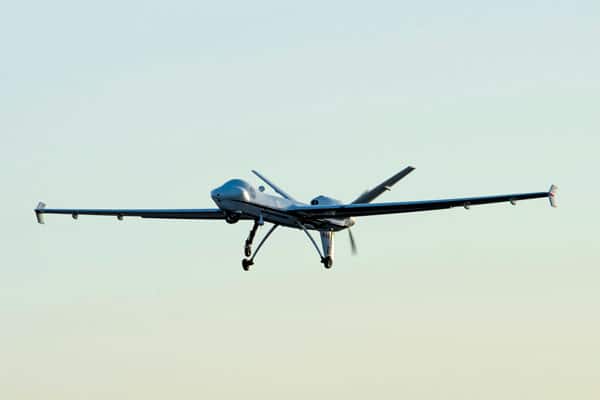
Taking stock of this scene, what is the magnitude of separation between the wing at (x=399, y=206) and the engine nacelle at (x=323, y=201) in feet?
2.36

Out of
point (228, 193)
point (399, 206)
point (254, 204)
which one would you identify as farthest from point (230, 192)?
point (399, 206)

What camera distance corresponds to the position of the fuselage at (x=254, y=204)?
72.5m

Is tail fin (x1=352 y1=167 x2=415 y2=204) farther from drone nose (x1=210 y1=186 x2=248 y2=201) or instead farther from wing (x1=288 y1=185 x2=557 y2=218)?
drone nose (x1=210 y1=186 x2=248 y2=201)

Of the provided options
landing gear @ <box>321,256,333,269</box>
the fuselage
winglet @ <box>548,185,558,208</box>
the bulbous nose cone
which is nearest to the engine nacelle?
the fuselage

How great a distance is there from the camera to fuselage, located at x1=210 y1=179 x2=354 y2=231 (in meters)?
72.5

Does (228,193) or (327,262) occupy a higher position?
(228,193)

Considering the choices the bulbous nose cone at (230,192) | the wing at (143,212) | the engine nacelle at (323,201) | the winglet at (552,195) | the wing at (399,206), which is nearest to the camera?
the winglet at (552,195)

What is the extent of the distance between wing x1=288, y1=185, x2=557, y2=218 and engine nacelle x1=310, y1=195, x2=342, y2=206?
72cm

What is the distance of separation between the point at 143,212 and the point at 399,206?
16002mm

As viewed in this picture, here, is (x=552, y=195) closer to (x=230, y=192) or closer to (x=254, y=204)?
(x=254, y=204)

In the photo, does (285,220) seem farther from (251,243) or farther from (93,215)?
(93,215)

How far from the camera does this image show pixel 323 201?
254 ft

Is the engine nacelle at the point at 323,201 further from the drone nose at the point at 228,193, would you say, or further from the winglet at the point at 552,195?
the winglet at the point at 552,195

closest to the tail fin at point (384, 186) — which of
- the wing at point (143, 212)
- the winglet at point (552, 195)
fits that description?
the wing at point (143, 212)
